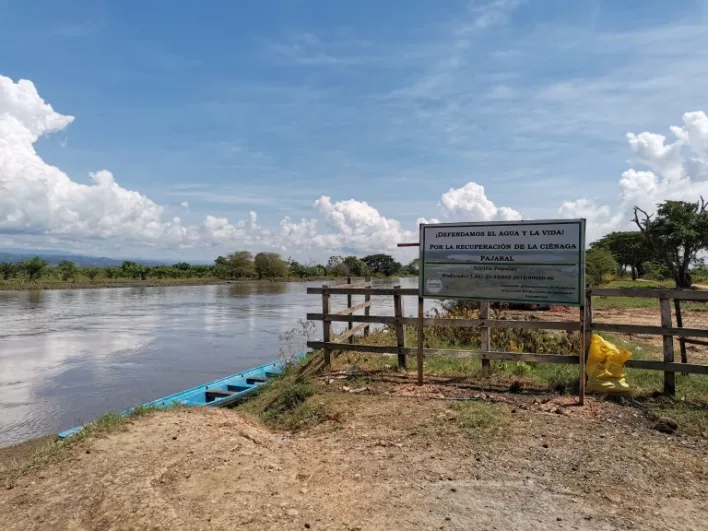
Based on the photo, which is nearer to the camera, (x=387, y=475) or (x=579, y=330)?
(x=387, y=475)

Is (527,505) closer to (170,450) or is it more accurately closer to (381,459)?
(381,459)

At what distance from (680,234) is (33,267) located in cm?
6454

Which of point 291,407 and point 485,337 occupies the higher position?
point 485,337

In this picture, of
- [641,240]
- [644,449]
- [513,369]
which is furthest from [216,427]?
[641,240]

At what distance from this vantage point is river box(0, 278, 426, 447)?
11.1 metres

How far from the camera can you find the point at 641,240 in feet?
189

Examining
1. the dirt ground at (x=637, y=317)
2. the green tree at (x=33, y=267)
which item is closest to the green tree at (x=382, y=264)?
the green tree at (x=33, y=267)

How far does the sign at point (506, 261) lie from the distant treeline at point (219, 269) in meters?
48.3

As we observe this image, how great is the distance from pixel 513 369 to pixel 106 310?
29704 mm

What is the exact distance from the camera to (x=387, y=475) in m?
4.50

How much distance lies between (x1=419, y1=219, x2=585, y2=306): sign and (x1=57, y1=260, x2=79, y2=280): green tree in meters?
66.6

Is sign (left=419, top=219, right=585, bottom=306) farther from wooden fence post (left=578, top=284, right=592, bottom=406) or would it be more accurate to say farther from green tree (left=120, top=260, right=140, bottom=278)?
green tree (left=120, top=260, right=140, bottom=278)

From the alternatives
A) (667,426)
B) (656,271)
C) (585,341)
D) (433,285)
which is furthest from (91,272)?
(667,426)

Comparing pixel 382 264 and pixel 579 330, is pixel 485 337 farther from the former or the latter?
pixel 382 264
